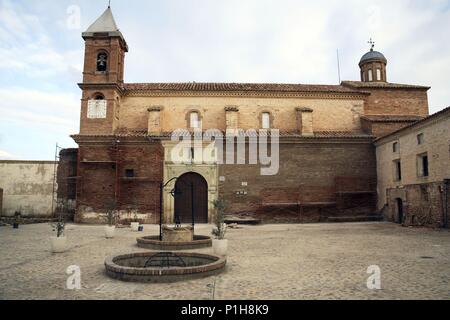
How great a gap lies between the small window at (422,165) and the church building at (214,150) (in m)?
4.13

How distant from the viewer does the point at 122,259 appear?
28.5 feet

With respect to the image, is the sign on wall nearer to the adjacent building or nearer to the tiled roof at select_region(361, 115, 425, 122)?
the tiled roof at select_region(361, 115, 425, 122)

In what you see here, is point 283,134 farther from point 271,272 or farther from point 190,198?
point 271,272

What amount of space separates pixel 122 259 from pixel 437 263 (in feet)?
25.9

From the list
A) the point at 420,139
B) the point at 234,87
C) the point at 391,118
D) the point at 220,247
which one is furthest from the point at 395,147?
the point at 220,247

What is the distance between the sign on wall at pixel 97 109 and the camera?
22188mm

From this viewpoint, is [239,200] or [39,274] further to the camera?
[239,200]

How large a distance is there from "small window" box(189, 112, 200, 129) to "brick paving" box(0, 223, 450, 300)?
1216 centimetres

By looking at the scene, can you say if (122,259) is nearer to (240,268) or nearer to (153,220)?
(240,268)

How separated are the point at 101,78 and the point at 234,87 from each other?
893 cm

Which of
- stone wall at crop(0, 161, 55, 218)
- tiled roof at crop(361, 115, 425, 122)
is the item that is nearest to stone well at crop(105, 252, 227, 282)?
tiled roof at crop(361, 115, 425, 122)

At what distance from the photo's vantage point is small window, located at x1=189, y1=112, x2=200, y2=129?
23.9 meters
